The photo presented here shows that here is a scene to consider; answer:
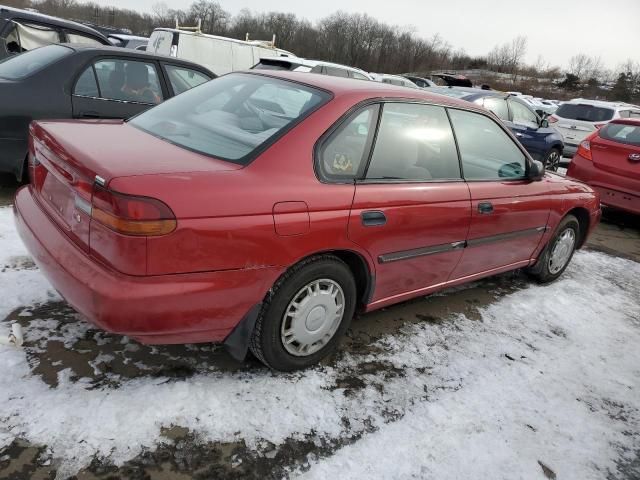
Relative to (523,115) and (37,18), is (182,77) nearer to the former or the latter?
(37,18)

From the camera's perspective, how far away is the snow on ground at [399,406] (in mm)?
2145

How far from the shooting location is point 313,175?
2430 millimetres

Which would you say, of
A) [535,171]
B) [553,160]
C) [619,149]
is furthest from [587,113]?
[535,171]

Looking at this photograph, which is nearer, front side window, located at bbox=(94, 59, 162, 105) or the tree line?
front side window, located at bbox=(94, 59, 162, 105)

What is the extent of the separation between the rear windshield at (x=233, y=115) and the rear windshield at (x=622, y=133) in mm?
6150

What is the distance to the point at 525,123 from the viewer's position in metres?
10.5

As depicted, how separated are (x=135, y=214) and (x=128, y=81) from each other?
3.69 metres

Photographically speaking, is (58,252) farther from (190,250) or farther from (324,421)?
(324,421)

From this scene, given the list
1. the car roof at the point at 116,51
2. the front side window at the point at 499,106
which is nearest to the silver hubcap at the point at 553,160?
the front side window at the point at 499,106

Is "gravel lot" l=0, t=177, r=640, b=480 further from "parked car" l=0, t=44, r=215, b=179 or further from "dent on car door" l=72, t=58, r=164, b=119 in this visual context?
"dent on car door" l=72, t=58, r=164, b=119

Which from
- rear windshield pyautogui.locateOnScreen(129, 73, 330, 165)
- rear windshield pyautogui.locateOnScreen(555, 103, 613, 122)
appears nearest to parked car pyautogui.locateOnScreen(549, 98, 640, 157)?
rear windshield pyautogui.locateOnScreen(555, 103, 613, 122)

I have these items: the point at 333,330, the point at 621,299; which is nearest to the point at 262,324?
the point at 333,330

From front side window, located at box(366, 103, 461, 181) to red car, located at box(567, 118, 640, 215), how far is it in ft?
15.8

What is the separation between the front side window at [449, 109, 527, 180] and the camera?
3.37 m
